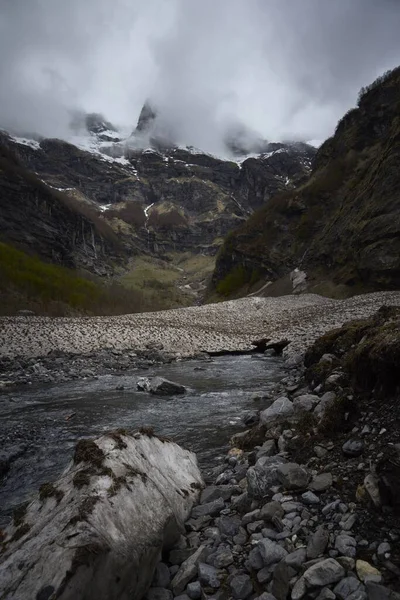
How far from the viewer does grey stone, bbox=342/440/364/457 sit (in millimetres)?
5273

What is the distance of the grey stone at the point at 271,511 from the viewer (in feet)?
14.8

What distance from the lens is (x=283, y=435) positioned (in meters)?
7.03

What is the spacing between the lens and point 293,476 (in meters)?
5.12

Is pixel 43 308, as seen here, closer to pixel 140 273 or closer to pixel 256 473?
pixel 256 473

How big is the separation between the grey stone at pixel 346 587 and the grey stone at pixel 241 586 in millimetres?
908

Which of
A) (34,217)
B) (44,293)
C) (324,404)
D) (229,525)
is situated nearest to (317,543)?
(229,525)

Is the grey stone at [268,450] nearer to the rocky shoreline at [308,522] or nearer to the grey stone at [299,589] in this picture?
the rocky shoreline at [308,522]

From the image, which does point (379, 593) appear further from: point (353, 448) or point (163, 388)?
point (163, 388)

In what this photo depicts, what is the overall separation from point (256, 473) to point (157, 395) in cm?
1026

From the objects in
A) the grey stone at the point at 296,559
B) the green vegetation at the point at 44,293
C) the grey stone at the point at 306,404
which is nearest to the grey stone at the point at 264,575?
the grey stone at the point at 296,559

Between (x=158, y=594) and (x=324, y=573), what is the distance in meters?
1.83

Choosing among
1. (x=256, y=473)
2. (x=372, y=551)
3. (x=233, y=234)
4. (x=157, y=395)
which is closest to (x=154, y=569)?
(x=256, y=473)

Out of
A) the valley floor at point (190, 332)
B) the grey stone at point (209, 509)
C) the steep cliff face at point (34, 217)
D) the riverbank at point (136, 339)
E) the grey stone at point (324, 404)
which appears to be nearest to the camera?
the grey stone at point (209, 509)

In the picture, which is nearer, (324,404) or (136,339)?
(324,404)
